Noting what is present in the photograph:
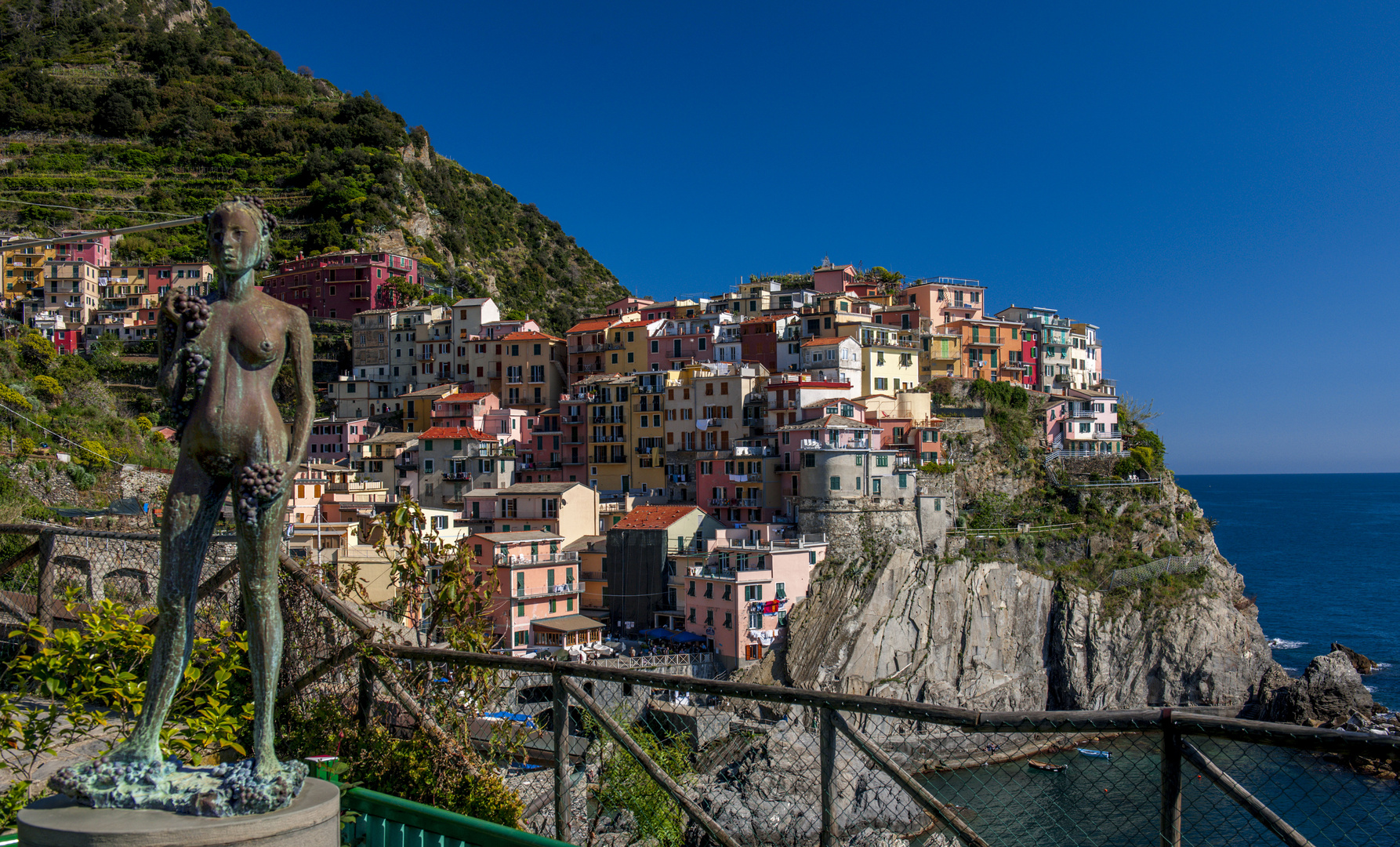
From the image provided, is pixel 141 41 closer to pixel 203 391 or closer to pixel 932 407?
pixel 932 407

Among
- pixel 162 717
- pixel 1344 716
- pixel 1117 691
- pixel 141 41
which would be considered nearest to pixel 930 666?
pixel 1117 691

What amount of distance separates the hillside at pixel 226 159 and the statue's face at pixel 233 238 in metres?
72.7

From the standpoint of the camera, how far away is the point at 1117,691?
1590 inches

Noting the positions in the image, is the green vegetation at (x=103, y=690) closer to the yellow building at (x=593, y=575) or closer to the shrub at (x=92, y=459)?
the shrub at (x=92, y=459)

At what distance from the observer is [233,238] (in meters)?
3.49

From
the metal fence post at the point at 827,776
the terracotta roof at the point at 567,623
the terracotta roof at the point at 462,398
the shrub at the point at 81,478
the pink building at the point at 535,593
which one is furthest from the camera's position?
the terracotta roof at the point at 462,398

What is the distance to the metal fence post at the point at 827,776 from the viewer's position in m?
3.70

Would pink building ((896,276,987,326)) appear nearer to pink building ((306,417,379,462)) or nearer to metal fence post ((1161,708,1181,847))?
pink building ((306,417,379,462))

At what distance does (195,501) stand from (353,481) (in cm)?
4689

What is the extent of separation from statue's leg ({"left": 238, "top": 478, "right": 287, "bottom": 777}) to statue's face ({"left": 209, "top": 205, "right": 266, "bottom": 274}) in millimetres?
879

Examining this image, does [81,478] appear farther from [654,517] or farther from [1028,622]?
[1028,622]

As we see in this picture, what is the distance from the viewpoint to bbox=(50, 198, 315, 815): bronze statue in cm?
334

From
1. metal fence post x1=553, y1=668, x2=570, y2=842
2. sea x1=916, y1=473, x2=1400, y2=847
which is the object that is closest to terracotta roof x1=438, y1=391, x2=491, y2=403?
sea x1=916, y1=473, x2=1400, y2=847

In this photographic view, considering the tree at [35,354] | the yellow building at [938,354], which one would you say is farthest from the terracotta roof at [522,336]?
the tree at [35,354]
